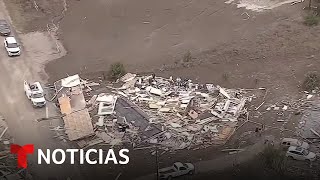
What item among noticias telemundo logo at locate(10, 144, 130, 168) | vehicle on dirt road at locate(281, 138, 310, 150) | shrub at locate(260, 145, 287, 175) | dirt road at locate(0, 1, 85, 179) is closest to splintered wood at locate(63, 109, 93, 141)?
dirt road at locate(0, 1, 85, 179)

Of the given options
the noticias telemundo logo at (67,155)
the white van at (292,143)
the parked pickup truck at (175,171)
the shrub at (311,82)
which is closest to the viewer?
the parked pickup truck at (175,171)

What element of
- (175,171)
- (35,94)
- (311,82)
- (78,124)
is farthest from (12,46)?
(311,82)

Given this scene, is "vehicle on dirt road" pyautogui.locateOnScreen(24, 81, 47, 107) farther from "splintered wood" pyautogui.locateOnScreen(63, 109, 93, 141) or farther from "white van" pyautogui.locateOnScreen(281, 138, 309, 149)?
"white van" pyautogui.locateOnScreen(281, 138, 309, 149)

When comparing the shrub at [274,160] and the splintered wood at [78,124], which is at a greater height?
the splintered wood at [78,124]

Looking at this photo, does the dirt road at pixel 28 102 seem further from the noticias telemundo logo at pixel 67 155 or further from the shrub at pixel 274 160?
the shrub at pixel 274 160

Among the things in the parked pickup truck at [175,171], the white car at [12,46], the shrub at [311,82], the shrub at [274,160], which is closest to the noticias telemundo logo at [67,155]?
the parked pickup truck at [175,171]

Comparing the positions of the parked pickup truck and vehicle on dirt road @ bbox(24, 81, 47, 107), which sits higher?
vehicle on dirt road @ bbox(24, 81, 47, 107)

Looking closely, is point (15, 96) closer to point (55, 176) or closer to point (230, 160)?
point (55, 176)

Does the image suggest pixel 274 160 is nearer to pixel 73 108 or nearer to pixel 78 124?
pixel 78 124
